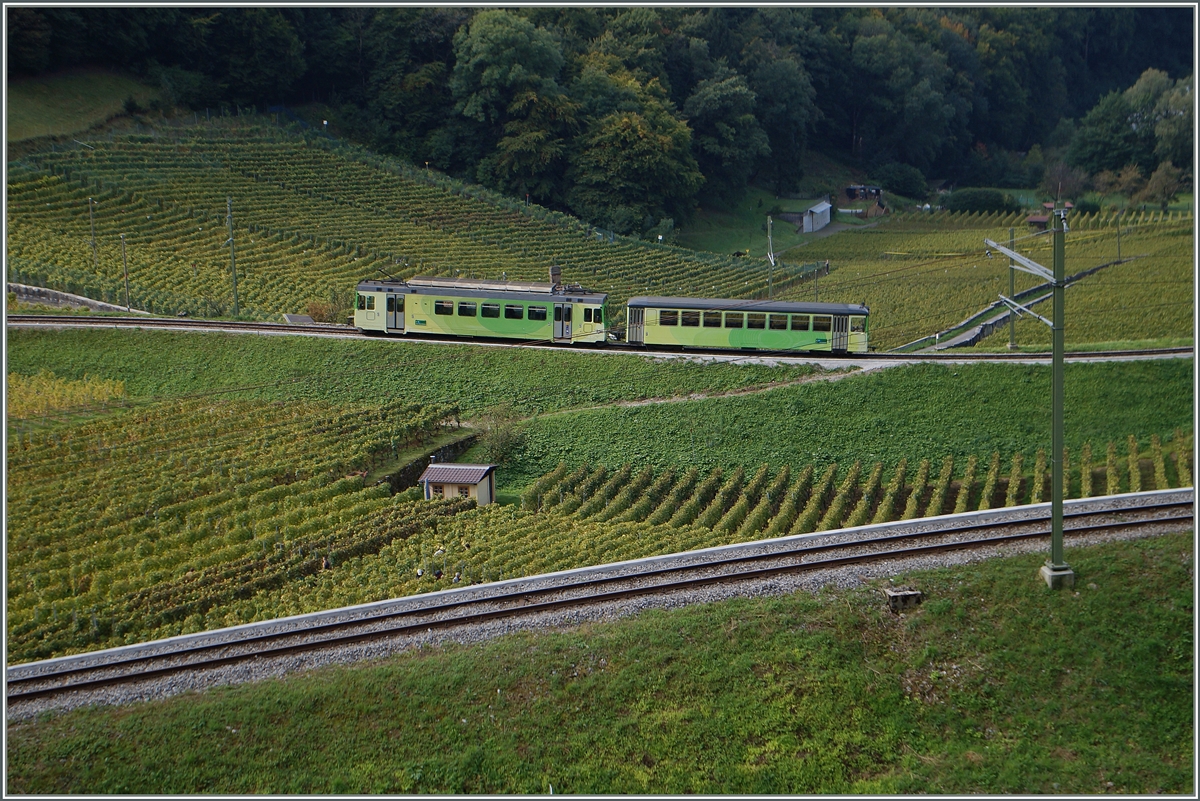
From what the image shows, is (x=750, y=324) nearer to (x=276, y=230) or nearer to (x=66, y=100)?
(x=276, y=230)

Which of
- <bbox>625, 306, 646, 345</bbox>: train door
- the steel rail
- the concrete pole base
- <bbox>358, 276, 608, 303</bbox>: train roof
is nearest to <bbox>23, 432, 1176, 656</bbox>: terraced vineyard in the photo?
the steel rail

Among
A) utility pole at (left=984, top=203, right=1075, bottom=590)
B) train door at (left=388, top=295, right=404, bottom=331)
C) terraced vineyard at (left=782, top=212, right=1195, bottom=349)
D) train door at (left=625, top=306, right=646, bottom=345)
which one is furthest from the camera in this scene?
terraced vineyard at (left=782, top=212, right=1195, bottom=349)

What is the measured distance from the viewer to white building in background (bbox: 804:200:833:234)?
7375 centimetres

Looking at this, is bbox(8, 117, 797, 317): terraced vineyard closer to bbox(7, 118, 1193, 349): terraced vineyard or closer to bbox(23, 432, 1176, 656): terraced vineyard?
bbox(7, 118, 1193, 349): terraced vineyard

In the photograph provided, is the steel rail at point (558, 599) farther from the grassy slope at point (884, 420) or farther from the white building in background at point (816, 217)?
the white building in background at point (816, 217)

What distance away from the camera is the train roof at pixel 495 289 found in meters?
34.8

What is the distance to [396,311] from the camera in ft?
118

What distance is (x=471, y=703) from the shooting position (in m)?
15.8

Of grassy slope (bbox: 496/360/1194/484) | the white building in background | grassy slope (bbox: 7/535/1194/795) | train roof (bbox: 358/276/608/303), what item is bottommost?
grassy slope (bbox: 7/535/1194/795)

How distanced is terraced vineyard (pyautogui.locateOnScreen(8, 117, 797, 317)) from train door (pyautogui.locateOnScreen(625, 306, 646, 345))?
14.2 metres

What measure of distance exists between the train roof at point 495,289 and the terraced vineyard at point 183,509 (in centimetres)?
495

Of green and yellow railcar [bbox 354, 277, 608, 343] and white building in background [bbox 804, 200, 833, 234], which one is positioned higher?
white building in background [bbox 804, 200, 833, 234]

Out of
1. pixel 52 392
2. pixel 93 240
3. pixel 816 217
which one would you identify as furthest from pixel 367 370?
pixel 816 217

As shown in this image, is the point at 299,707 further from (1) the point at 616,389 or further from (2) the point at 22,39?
(2) the point at 22,39
